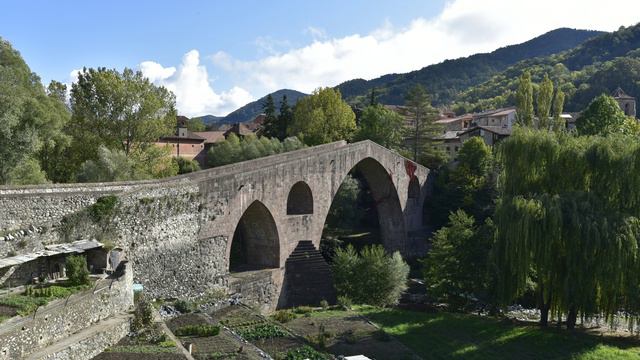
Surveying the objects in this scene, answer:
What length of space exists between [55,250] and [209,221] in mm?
8828

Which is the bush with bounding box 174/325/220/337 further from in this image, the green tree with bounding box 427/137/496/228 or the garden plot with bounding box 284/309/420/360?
the green tree with bounding box 427/137/496/228

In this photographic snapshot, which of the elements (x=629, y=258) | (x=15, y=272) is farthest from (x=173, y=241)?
(x=629, y=258)

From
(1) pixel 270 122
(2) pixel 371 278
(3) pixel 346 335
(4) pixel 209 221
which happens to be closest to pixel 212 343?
(3) pixel 346 335

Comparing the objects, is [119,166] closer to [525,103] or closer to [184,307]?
[184,307]

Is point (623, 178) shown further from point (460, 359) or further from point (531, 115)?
point (531, 115)

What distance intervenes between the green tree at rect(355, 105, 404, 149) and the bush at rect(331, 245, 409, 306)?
2570 cm

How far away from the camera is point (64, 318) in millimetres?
14570

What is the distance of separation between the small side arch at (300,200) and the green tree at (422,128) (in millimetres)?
21624

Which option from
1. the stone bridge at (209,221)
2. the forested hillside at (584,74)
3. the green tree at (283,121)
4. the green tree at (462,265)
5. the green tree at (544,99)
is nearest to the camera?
the stone bridge at (209,221)

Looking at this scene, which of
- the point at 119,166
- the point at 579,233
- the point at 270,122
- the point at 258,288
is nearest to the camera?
the point at 579,233

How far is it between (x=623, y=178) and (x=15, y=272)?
76.8 feet

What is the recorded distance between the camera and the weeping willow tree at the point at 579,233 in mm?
22359

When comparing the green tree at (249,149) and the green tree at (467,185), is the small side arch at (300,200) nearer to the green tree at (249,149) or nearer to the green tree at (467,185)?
the green tree at (249,149)

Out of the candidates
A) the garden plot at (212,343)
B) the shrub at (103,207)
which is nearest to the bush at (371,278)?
the garden plot at (212,343)
